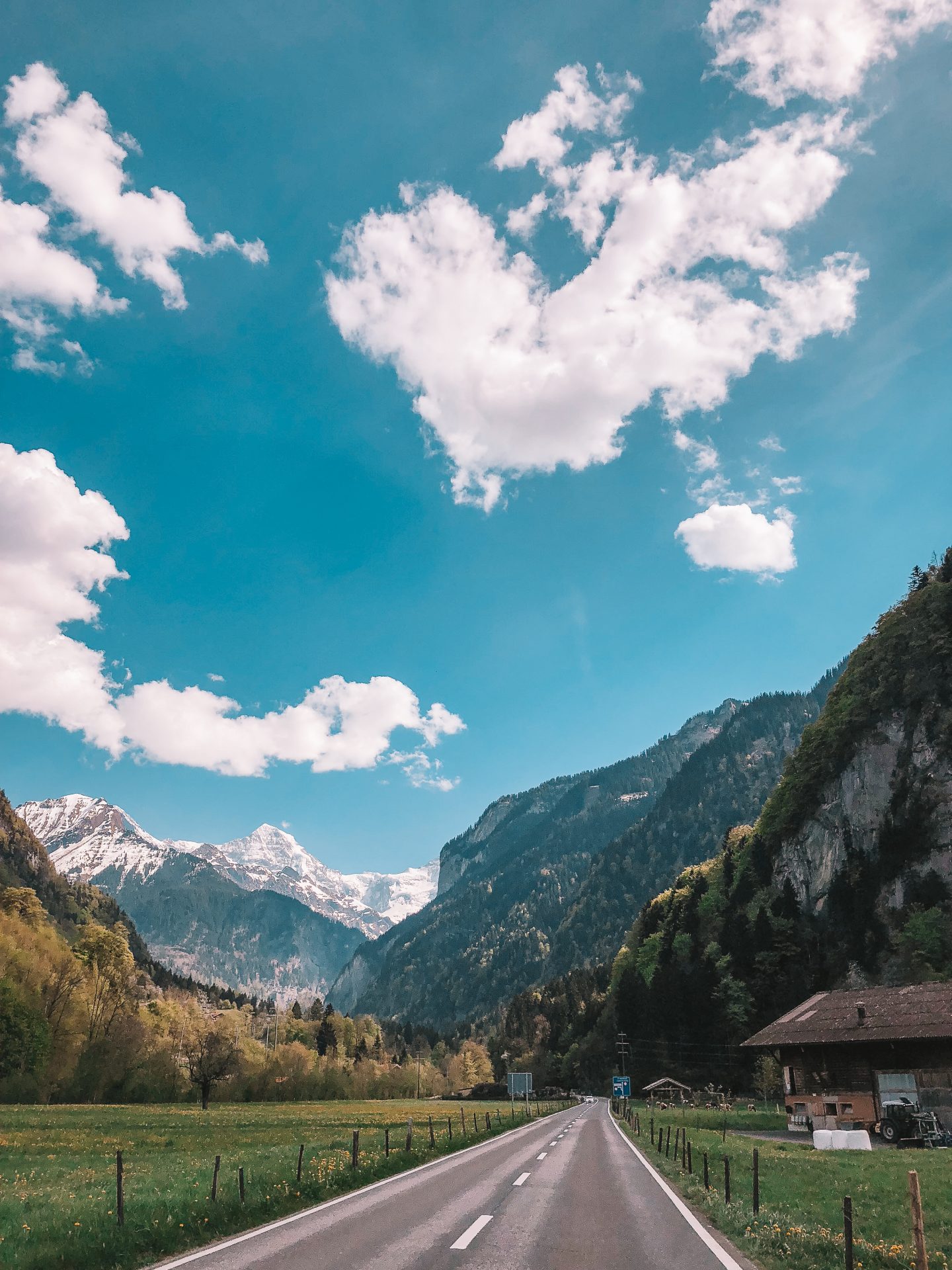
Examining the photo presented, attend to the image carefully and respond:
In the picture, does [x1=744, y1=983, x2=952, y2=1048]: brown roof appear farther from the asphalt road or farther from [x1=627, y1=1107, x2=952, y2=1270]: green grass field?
the asphalt road

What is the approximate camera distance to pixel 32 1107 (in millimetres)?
68062

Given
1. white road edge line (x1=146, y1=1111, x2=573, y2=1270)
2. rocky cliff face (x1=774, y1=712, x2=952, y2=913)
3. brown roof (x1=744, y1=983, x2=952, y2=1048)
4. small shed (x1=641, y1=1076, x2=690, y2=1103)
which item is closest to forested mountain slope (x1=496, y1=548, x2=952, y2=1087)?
rocky cliff face (x1=774, y1=712, x2=952, y2=913)

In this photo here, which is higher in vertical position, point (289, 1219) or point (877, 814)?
point (877, 814)

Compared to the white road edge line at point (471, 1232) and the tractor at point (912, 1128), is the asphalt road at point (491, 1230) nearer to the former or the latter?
the white road edge line at point (471, 1232)

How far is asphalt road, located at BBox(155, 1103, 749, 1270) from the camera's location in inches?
489

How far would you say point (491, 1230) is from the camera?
15.0 m

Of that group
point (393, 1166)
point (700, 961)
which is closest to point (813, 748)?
point (700, 961)

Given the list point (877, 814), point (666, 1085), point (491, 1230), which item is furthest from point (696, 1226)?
point (666, 1085)

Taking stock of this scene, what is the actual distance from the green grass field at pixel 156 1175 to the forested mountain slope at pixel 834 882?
59.1 meters

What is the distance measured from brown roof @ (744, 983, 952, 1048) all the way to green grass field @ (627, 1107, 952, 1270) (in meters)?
13.4

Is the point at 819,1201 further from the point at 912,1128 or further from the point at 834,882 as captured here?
the point at 834,882

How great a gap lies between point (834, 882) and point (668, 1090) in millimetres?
42477

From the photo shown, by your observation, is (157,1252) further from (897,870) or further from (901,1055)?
(897,870)

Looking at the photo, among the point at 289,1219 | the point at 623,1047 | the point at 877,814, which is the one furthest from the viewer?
the point at 623,1047
